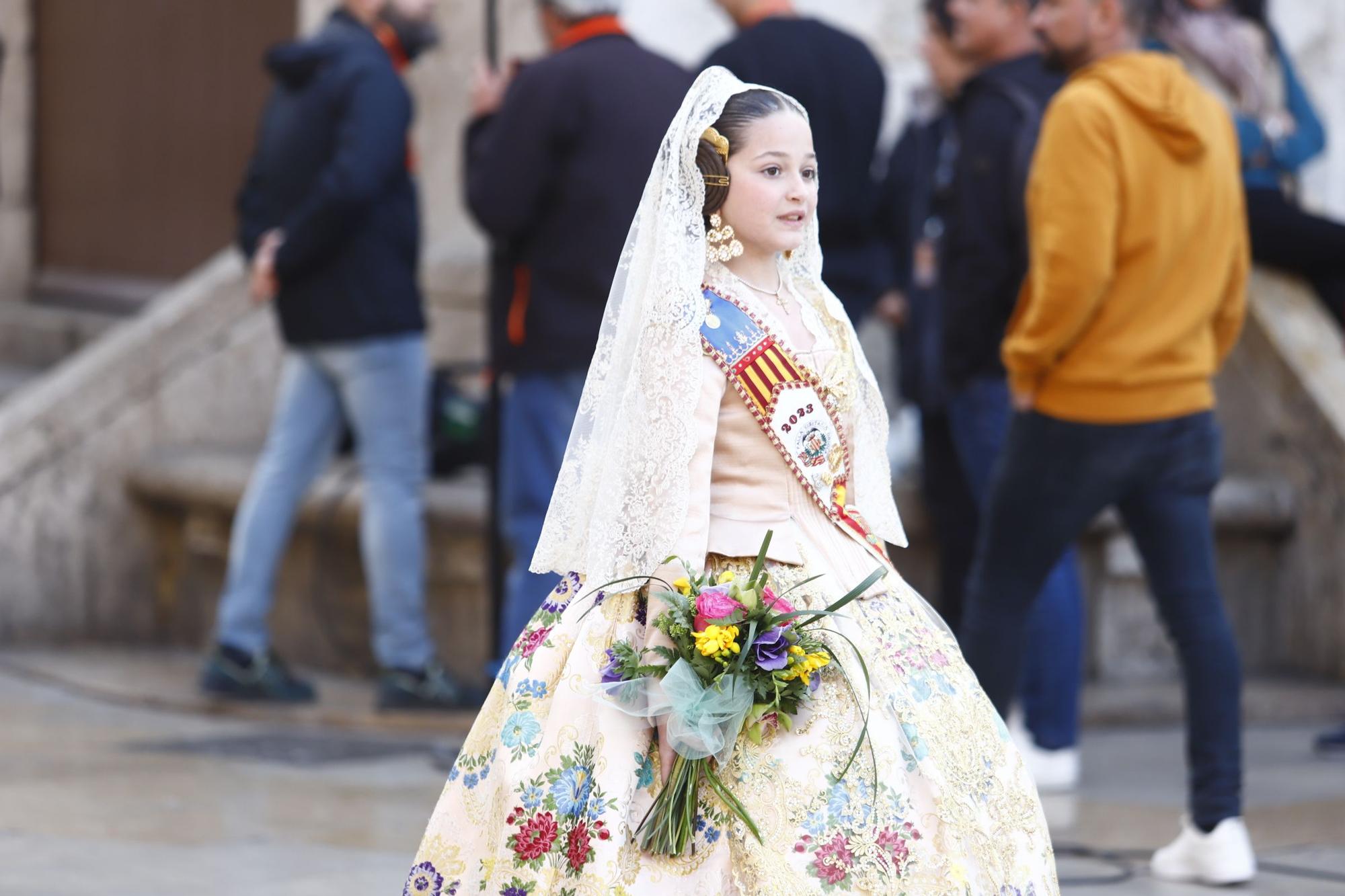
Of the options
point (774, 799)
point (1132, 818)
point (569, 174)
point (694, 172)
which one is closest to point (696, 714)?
point (774, 799)

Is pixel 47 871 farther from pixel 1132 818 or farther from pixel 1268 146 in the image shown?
pixel 1268 146

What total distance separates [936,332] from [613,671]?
332 cm

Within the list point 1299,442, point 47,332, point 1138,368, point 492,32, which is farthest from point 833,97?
point 47,332

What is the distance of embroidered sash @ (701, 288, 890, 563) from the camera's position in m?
3.48

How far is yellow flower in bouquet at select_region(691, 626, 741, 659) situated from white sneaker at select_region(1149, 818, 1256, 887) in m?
1.93

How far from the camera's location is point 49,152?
11242 mm

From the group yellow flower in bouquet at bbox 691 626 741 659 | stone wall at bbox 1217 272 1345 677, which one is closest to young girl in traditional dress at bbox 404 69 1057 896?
yellow flower in bouquet at bbox 691 626 741 659

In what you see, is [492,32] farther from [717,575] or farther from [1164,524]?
[717,575]

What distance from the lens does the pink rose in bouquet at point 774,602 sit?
335 centimetres

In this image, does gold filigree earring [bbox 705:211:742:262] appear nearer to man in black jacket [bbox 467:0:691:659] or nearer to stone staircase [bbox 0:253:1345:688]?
man in black jacket [bbox 467:0:691:659]

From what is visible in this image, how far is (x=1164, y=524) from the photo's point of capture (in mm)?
4918

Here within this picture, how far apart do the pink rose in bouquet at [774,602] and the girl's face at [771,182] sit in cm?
58

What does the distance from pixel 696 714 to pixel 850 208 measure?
3.12 metres

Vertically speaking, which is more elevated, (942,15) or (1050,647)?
(942,15)
